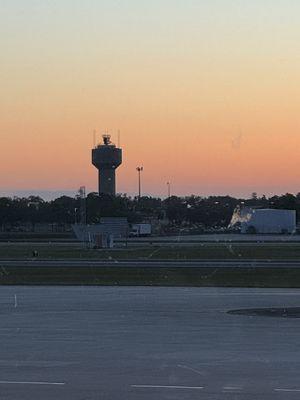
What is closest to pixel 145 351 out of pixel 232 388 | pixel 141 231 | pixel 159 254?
pixel 232 388

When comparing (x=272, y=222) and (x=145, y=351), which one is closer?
(x=145, y=351)

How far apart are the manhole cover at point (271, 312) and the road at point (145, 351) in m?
0.58

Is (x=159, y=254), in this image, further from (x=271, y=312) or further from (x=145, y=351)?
(x=145, y=351)

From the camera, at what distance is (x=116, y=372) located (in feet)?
48.3

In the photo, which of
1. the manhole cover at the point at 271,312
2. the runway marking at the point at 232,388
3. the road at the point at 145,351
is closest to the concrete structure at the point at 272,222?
the road at the point at 145,351

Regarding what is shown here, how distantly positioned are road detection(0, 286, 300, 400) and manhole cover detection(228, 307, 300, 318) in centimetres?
58

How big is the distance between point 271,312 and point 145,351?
29.8 ft

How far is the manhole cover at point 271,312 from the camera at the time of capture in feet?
81.3

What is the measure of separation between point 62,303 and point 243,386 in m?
16.6

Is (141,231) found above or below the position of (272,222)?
below

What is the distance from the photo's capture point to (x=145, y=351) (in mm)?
17312

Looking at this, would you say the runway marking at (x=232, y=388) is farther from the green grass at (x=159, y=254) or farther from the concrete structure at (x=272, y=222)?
the concrete structure at (x=272, y=222)

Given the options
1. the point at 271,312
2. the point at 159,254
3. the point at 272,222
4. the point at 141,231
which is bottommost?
the point at 271,312

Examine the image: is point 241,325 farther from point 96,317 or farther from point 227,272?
point 227,272
